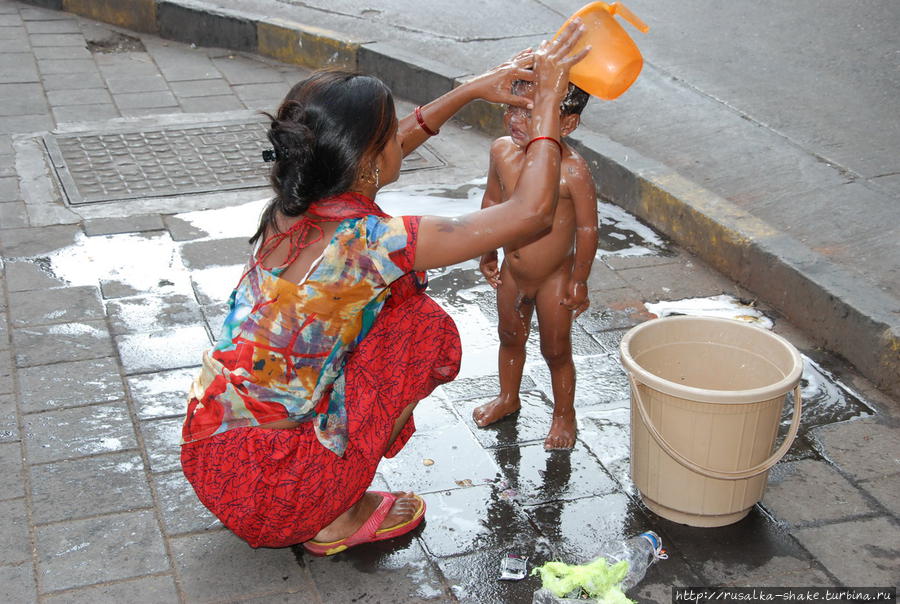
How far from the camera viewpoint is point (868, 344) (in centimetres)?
392

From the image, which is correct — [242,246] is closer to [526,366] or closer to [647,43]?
[526,366]

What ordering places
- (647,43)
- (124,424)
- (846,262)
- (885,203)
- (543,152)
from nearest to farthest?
(543,152) < (124,424) < (846,262) < (885,203) < (647,43)

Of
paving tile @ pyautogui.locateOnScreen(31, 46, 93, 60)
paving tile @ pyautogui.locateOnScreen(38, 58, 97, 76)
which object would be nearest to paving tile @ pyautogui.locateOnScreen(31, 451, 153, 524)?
paving tile @ pyautogui.locateOnScreen(38, 58, 97, 76)

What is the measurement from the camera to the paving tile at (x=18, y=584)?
2.76m

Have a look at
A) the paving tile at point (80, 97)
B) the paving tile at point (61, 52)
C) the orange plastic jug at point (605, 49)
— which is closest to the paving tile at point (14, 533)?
the orange plastic jug at point (605, 49)

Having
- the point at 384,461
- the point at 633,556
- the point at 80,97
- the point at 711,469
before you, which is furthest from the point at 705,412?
the point at 80,97

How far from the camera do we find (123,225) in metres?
5.15

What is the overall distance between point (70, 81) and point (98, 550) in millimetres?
5300

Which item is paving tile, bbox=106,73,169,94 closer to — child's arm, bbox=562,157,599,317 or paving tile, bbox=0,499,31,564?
paving tile, bbox=0,499,31,564

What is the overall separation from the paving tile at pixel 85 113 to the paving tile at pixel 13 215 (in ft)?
4.74

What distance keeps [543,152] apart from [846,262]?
7.98 feet

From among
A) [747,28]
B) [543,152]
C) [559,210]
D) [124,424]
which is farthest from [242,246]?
[747,28]

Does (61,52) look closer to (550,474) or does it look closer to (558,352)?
(558,352)

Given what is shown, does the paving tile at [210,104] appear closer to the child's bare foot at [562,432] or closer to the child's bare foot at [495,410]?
the child's bare foot at [495,410]
